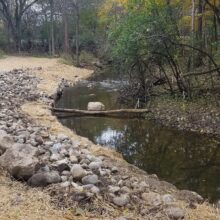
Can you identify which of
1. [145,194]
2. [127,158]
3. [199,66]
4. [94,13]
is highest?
[94,13]

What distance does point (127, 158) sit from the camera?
31.5 feet

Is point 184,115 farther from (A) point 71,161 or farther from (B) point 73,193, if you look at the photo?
(B) point 73,193

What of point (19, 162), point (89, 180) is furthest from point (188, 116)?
point (19, 162)

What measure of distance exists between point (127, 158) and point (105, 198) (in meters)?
4.47

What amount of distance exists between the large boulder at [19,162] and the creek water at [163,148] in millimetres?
3391

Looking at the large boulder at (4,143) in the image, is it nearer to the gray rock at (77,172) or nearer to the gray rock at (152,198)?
the gray rock at (77,172)

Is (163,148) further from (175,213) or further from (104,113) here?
(175,213)

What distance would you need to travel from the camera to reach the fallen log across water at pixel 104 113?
45.2 feet

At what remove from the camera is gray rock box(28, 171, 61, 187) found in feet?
17.2

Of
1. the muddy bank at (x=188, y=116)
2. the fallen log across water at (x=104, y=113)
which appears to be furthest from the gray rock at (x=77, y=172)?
the fallen log across water at (x=104, y=113)

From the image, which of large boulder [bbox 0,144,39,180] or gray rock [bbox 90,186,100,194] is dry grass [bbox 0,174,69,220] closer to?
large boulder [bbox 0,144,39,180]

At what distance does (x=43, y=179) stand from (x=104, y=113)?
8.57 meters

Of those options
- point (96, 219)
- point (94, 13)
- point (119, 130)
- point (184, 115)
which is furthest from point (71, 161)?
point (94, 13)

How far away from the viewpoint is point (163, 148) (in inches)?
413
